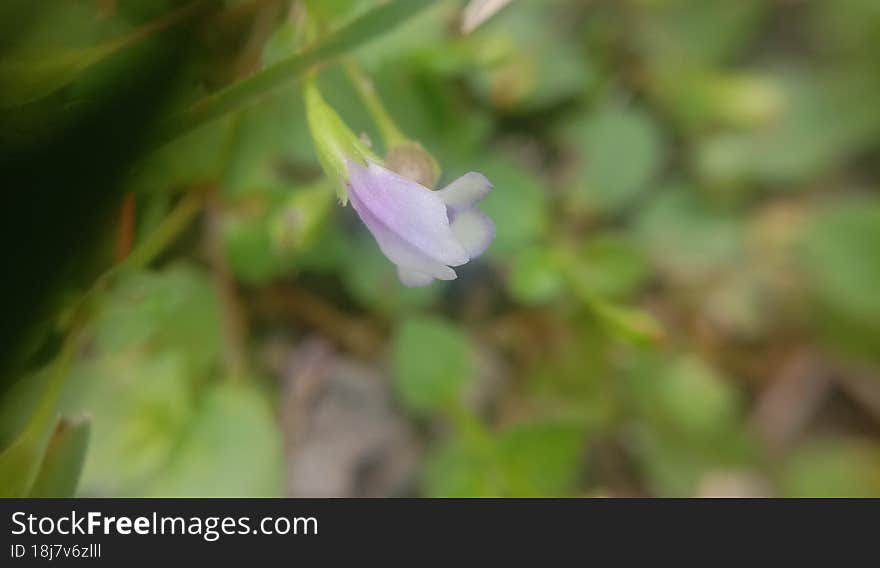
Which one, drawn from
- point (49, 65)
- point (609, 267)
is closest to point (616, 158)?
point (609, 267)

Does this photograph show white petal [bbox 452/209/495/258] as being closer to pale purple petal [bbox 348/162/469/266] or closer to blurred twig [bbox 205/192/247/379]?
pale purple petal [bbox 348/162/469/266]

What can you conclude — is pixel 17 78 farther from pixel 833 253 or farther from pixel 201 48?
pixel 833 253

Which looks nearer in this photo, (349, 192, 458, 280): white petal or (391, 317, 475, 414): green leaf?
(349, 192, 458, 280): white petal

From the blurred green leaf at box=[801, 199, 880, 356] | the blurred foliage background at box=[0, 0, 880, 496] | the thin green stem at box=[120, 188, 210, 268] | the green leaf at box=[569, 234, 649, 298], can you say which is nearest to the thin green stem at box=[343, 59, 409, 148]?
the blurred foliage background at box=[0, 0, 880, 496]

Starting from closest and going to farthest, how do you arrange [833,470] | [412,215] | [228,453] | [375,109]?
1. [412,215]
2. [375,109]
3. [228,453]
4. [833,470]

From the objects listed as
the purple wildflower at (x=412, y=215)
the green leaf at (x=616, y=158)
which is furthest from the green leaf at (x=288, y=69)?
the green leaf at (x=616, y=158)

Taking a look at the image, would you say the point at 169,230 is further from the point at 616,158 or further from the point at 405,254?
the point at 616,158

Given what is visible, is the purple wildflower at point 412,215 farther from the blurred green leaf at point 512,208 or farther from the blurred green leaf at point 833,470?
the blurred green leaf at point 833,470
